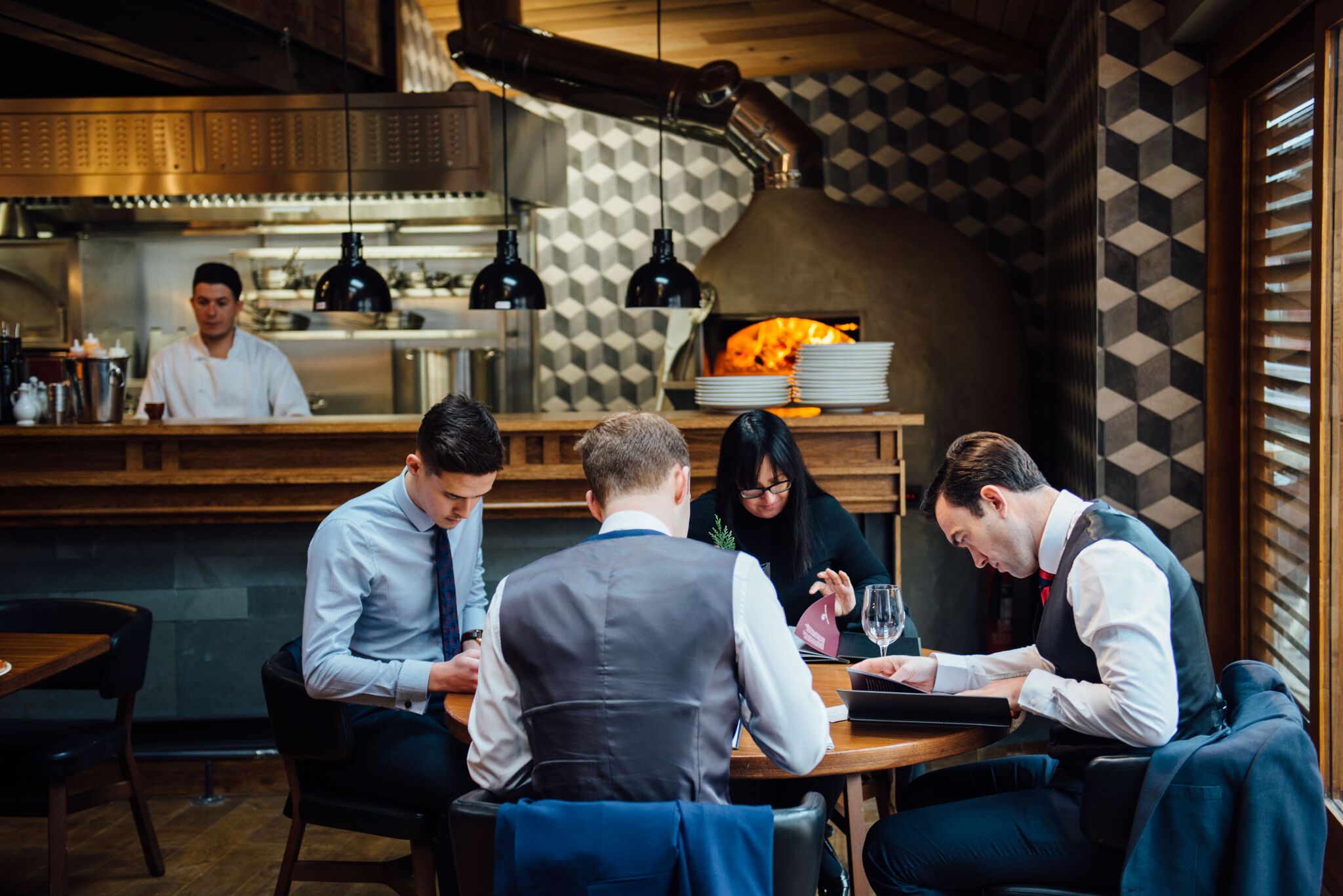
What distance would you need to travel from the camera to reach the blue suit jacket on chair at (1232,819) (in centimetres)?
197

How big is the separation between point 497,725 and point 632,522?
1.26 feet

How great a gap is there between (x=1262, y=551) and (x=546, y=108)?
5.24m

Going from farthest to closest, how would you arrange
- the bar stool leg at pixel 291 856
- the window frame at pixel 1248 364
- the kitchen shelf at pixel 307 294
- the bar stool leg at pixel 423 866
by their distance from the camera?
the kitchen shelf at pixel 307 294 → the window frame at pixel 1248 364 → the bar stool leg at pixel 291 856 → the bar stool leg at pixel 423 866

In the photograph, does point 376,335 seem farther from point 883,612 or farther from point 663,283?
point 883,612

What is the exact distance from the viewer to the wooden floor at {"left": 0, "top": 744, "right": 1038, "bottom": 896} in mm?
3516

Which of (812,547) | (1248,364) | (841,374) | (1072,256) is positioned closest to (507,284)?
(841,374)

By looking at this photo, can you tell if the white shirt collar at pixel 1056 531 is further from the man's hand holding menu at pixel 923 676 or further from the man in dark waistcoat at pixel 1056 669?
the man's hand holding menu at pixel 923 676

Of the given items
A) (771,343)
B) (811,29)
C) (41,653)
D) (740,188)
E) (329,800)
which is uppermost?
(811,29)

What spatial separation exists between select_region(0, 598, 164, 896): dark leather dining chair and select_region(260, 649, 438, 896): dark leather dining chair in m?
0.80

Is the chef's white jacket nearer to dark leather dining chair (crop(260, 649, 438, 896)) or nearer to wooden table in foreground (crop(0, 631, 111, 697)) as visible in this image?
wooden table in foreground (crop(0, 631, 111, 697))

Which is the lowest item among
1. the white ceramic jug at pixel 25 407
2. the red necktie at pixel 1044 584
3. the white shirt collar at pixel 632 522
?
the red necktie at pixel 1044 584

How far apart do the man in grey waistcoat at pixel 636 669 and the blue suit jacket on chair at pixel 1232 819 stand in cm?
65

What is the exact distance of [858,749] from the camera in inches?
84.7

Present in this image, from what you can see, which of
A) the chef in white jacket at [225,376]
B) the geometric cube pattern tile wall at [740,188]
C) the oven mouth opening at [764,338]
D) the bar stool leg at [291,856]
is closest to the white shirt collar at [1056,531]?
the bar stool leg at [291,856]
